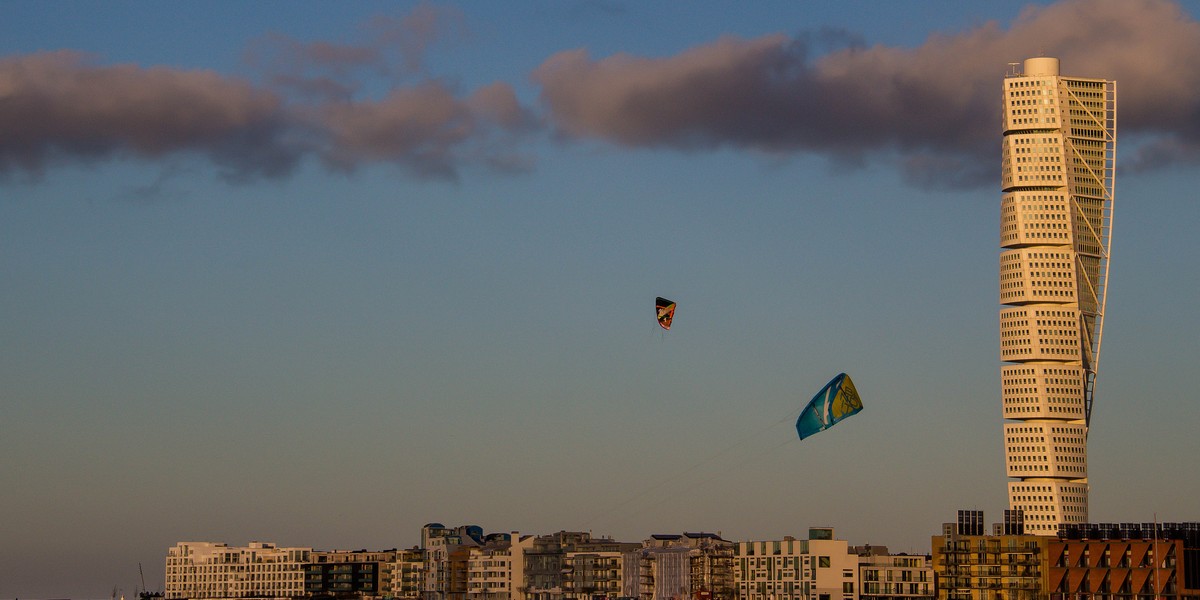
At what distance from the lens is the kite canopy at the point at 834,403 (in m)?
182

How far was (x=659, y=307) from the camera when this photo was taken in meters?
193

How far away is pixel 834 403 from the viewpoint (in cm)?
18350

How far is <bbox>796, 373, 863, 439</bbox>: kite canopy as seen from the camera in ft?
598

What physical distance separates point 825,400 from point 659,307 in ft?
61.9

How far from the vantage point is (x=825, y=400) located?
184 m
